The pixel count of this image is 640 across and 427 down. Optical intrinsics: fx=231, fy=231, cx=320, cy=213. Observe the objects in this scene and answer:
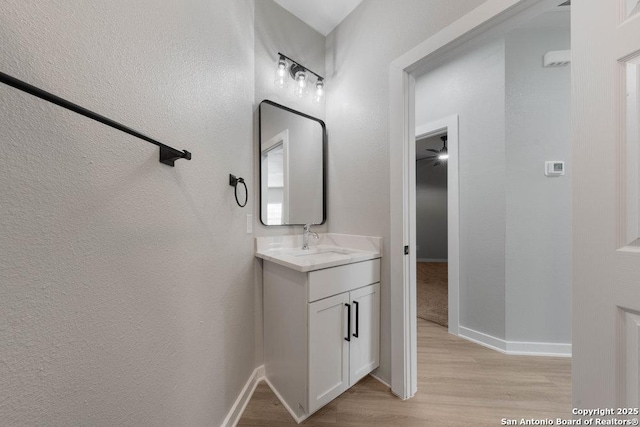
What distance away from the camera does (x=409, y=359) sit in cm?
142

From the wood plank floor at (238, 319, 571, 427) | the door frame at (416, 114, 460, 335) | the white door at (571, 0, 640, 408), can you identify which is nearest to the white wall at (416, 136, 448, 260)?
the door frame at (416, 114, 460, 335)

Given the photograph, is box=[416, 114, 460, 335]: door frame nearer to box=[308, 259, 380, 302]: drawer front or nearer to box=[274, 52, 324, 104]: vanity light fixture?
box=[308, 259, 380, 302]: drawer front

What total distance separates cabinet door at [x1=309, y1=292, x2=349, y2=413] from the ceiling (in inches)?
A: 81.5

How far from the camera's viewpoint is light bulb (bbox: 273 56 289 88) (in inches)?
65.9

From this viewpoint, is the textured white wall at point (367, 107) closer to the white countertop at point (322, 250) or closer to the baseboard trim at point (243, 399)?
the white countertop at point (322, 250)

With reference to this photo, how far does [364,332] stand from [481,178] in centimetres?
170

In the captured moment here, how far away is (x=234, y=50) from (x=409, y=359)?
2.10m

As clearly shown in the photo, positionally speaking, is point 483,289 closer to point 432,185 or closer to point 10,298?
point 10,298

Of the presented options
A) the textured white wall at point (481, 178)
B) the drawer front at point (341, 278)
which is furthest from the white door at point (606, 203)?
the textured white wall at point (481, 178)

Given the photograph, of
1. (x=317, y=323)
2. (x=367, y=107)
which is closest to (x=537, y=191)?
(x=367, y=107)

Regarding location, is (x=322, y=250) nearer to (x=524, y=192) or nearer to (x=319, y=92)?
(x=319, y=92)

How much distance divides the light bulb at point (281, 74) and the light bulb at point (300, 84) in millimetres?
84

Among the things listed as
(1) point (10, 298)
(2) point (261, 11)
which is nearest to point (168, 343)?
(1) point (10, 298)

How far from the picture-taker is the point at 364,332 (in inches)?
57.4
